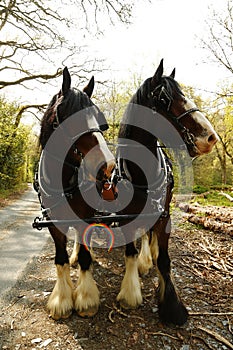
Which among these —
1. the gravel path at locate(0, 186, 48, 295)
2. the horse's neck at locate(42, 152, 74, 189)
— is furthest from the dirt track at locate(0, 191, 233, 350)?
the horse's neck at locate(42, 152, 74, 189)

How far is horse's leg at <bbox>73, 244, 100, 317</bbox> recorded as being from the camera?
2.57 m

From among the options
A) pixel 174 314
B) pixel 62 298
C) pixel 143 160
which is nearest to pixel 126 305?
pixel 174 314

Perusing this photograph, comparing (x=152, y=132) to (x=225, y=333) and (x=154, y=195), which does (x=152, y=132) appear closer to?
(x=154, y=195)

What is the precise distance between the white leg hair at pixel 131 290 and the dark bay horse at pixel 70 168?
28 centimetres

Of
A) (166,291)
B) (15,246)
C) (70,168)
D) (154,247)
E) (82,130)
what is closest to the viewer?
(82,130)

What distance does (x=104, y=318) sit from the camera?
8.25ft

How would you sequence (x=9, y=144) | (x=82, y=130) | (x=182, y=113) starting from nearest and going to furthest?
(x=82, y=130) < (x=182, y=113) < (x=9, y=144)

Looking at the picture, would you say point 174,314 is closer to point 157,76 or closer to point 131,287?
point 131,287

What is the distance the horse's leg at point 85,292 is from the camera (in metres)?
2.57

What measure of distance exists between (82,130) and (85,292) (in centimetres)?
165

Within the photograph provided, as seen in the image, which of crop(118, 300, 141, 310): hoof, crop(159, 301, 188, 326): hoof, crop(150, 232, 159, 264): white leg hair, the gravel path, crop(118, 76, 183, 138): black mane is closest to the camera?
crop(118, 76, 183, 138): black mane

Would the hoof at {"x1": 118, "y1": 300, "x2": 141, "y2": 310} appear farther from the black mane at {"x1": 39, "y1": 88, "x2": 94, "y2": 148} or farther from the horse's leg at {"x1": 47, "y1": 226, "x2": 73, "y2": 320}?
the black mane at {"x1": 39, "y1": 88, "x2": 94, "y2": 148}

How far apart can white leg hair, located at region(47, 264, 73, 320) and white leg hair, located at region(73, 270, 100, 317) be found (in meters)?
0.08

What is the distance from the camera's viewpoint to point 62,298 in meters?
2.62
